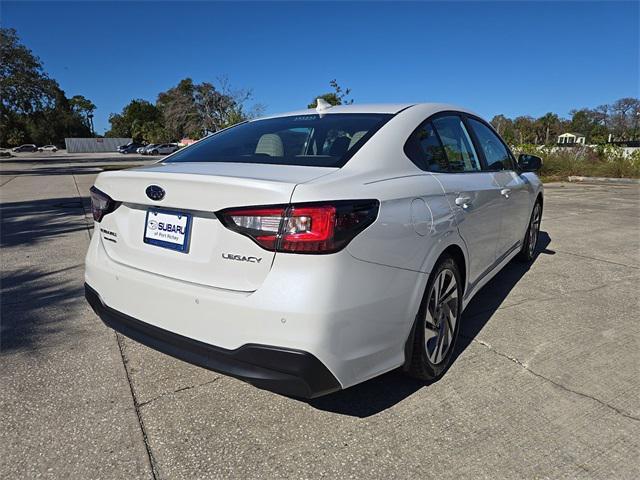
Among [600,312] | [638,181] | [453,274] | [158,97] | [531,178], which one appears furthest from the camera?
[158,97]

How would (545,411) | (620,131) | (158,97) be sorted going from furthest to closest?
1. (158,97)
2. (620,131)
3. (545,411)

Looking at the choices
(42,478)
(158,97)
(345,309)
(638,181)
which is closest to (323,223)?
(345,309)

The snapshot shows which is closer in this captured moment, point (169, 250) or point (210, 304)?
point (210, 304)

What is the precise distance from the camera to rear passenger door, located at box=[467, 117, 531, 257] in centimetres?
347

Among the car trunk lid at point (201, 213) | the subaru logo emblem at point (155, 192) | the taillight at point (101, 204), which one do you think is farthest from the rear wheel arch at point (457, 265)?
the taillight at point (101, 204)

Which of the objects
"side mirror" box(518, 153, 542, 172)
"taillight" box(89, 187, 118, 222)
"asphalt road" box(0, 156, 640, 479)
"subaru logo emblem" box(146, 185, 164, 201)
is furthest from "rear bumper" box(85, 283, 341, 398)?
"side mirror" box(518, 153, 542, 172)

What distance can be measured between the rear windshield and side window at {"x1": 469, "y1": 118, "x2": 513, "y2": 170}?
1312mm

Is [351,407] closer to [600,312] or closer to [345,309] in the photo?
[345,309]

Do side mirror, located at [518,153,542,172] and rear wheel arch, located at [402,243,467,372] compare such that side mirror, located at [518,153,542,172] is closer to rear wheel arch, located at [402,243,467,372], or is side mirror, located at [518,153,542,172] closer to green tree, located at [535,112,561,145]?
rear wheel arch, located at [402,243,467,372]

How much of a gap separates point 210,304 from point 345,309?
570 millimetres

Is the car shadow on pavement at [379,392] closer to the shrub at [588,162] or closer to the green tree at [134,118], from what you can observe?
the shrub at [588,162]

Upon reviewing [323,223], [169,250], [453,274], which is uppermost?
[323,223]

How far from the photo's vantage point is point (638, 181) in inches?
658

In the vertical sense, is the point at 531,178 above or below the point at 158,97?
below
